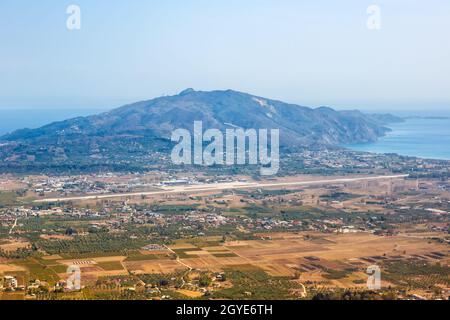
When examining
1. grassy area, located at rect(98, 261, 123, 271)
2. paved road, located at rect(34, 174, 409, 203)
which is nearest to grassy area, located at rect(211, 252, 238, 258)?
grassy area, located at rect(98, 261, 123, 271)

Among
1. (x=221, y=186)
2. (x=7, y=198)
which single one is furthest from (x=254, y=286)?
(x=221, y=186)

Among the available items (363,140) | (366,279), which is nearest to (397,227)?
(366,279)

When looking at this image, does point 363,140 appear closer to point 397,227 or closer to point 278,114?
point 278,114

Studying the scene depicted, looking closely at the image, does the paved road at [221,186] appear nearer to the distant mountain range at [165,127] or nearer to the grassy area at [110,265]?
the distant mountain range at [165,127]

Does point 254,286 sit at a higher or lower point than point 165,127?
lower

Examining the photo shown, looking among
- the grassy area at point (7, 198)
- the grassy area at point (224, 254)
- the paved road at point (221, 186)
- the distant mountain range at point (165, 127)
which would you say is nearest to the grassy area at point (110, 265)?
the grassy area at point (224, 254)

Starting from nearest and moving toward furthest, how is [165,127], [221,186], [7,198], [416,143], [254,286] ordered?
1. [254,286]
2. [7,198]
3. [221,186]
4. [165,127]
5. [416,143]

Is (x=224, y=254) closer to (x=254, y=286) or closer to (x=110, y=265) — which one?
(x=110, y=265)
